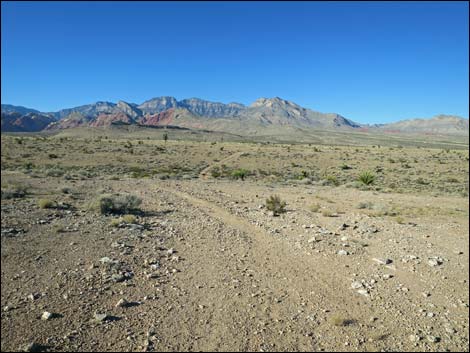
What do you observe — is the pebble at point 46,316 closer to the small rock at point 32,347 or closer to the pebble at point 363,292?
the small rock at point 32,347

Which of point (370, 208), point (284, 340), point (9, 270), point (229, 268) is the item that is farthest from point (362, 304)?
point (370, 208)

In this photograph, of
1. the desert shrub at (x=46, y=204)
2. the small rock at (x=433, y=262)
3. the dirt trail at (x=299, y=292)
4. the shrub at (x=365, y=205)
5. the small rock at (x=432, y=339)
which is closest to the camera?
the small rock at (x=432, y=339)

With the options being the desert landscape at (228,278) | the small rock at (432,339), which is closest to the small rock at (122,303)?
the desert landscape at (228,278)

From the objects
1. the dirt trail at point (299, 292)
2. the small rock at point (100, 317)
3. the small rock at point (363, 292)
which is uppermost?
the small rock at point (100, 317)

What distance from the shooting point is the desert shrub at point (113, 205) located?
13.0m

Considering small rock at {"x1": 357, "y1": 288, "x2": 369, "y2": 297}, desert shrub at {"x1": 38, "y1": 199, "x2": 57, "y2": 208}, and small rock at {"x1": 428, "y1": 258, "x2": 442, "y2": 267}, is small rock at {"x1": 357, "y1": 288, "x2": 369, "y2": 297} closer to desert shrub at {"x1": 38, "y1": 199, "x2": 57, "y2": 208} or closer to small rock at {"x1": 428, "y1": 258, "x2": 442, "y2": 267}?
small rock at {"x1": 428, "y1": 258, "x2": 442, "y2": 267}

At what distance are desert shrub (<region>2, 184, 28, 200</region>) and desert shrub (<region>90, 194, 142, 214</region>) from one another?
431cm

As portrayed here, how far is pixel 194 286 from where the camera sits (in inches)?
281

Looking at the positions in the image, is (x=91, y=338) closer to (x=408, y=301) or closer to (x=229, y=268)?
(x=229, y=268)

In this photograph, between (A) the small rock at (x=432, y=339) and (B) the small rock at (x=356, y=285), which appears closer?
(A) the small rock at (x=432, y=339)

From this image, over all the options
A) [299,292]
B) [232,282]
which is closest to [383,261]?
[299,292]

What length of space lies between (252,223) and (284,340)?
7183mm

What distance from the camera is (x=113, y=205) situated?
521 inches

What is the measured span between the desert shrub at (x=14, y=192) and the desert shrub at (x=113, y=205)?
4312 mm
